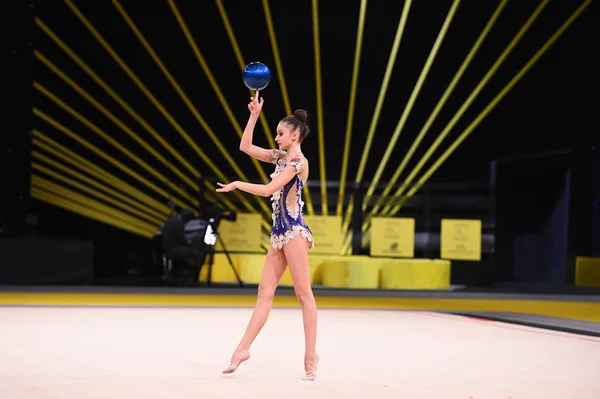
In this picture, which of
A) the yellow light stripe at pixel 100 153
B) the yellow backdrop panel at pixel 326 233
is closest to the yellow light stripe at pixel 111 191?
the yellow light stripe at pixel 100 153

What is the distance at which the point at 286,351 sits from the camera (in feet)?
24.1

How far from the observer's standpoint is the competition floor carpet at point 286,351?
17.5 feet

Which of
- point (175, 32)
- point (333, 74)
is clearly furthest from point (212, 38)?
point (333, 74)

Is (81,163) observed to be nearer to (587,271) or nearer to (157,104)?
(157,104)

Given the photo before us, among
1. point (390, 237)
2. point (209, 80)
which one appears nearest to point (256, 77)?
point (390, 237)

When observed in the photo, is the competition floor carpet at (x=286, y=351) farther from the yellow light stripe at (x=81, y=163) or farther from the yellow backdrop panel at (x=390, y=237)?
the yellow light stripe at (x=81, y=163)

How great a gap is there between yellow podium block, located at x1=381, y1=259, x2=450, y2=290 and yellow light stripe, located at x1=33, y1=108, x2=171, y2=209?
16.8ft

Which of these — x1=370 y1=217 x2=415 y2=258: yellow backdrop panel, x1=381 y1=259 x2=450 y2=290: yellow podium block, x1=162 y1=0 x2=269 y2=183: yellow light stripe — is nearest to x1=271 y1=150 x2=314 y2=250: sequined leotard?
x1=381 y1=259 x2=450 y2=290: yellow podium block

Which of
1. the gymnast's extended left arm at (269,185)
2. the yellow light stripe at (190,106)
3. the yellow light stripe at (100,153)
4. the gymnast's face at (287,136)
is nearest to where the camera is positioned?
the gymnast's extended left arm at (269,185)

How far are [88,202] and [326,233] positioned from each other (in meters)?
5.22

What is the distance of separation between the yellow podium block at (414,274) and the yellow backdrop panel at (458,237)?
0.60 m

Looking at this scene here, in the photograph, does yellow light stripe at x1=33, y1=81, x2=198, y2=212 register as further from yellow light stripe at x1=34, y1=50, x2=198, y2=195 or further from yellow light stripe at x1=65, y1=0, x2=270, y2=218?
yellow light stripe at x1=65, y1=0, x2=270, y2=218

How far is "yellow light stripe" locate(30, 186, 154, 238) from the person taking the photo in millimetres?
17452

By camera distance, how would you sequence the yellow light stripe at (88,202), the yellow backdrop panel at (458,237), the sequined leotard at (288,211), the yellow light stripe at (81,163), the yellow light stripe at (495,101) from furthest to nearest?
the yellow light stripe at (495,101) < the yellow light stripe at (81,163) < the yellow backdrop panel at (458,237) < the yellow light stripe at (88,202) < the sequined leotard at (288,211)
